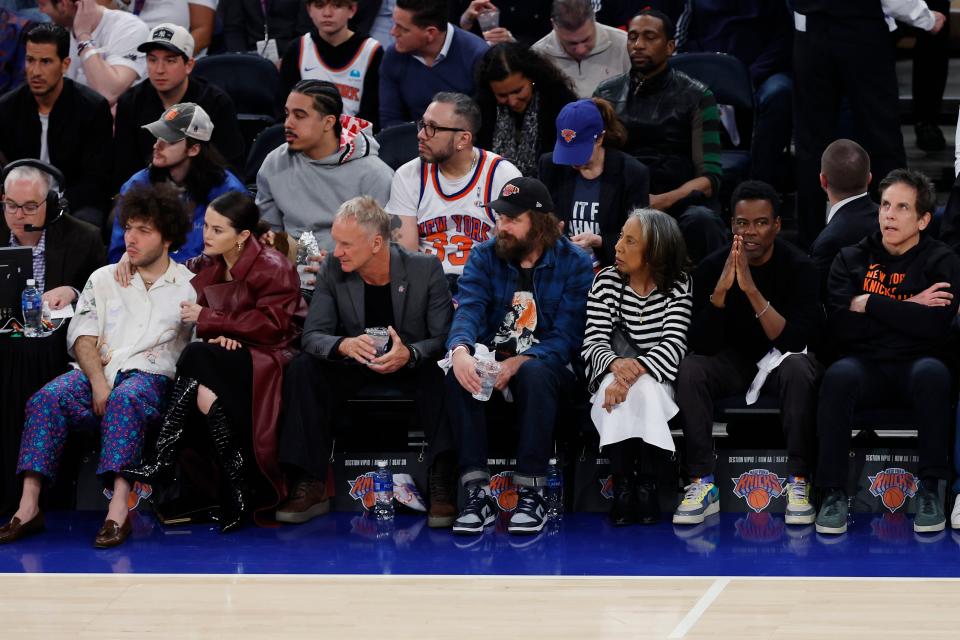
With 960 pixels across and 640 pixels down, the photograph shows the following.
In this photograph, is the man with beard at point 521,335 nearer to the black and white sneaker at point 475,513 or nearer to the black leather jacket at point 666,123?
the black and white sneaker at point 475,513

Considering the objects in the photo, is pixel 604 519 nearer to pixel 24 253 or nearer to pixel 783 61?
pixel 24 253

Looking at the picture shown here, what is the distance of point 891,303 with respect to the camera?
5.94 m

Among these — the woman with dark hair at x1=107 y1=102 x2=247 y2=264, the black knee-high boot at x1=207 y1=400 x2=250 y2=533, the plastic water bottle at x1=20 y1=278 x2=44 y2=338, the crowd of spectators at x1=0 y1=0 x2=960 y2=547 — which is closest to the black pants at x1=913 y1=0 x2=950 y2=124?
the crowd of spectators at x1=0 y1=0 x2=960 y2=547

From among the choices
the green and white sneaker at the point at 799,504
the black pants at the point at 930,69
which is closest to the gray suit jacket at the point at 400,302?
the green and white sneaker at the point at 799,504

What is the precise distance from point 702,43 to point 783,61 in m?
0.50

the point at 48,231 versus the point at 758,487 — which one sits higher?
the point at 48,231

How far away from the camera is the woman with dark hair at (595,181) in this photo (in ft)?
21.9

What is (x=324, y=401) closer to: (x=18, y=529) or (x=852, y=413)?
(x=18, y=529)

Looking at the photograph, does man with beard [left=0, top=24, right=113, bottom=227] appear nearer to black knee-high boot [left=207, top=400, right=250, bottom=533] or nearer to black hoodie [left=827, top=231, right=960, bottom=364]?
black knee-high boot [left=207, top=400, right=250, bottom=533]

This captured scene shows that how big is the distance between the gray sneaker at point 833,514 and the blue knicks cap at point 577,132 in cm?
186

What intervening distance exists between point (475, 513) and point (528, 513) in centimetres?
21

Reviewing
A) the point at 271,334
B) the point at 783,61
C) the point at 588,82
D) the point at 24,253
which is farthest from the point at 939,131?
the point at 24,253

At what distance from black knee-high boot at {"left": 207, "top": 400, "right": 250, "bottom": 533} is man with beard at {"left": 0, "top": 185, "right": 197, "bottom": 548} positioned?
0.85 feet

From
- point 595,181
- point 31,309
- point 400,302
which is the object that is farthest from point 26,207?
point 595,181
